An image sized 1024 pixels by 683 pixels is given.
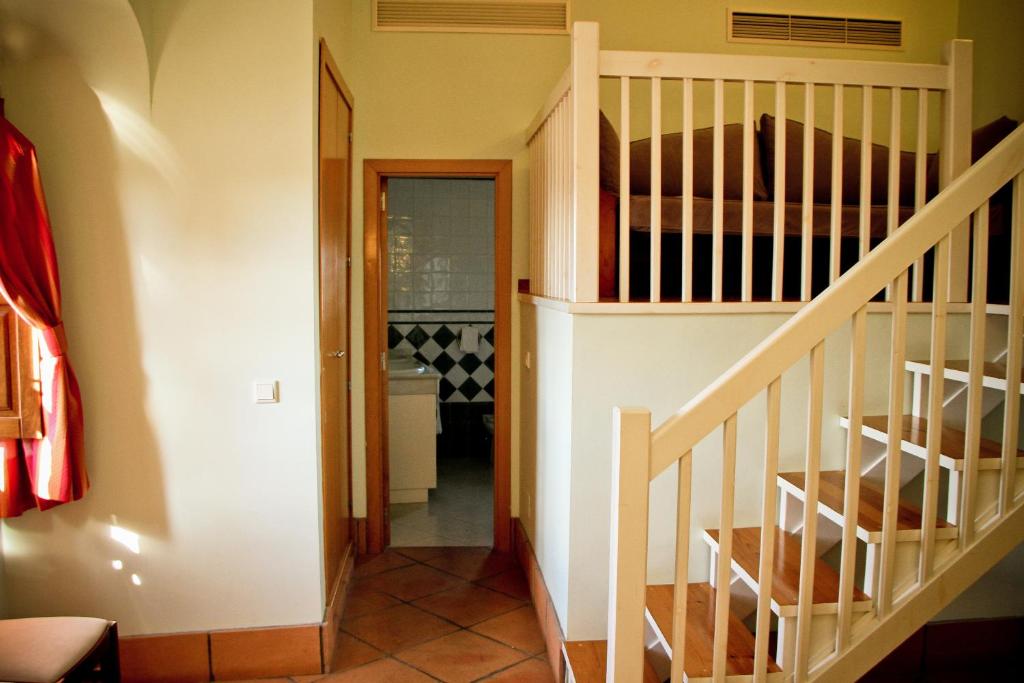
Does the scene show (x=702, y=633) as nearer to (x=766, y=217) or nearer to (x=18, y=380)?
(x=766, y=217)

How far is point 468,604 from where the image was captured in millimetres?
3416

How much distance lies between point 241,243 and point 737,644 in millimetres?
2157

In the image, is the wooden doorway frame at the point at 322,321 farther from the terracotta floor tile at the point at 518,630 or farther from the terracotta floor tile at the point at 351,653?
the terracotta floor tile at the point at 518,630

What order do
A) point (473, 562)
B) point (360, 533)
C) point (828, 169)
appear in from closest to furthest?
point (828, 169)
point (473, 562)
point (360, 533)

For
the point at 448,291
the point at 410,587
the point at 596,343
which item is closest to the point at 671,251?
the point at 596,343

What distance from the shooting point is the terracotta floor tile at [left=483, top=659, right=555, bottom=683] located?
2771 millimetres

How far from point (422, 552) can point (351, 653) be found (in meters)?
1.09

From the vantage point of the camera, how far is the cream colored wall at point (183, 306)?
8.36 feet

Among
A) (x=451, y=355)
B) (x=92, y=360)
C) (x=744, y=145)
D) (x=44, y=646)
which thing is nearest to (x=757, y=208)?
(x=744, y=145)

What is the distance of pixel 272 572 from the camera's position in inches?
108

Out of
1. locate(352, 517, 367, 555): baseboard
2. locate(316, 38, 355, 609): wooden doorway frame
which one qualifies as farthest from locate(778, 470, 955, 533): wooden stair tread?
locate(352, 517, 367, 555): baseboard

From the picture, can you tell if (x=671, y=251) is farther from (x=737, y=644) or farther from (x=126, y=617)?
(x=126, y=617)

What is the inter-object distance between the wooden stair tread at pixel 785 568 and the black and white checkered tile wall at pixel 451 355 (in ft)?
12.4

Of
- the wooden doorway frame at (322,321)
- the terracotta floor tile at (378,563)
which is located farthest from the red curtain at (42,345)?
the terracotta floor tile at (378,563)
